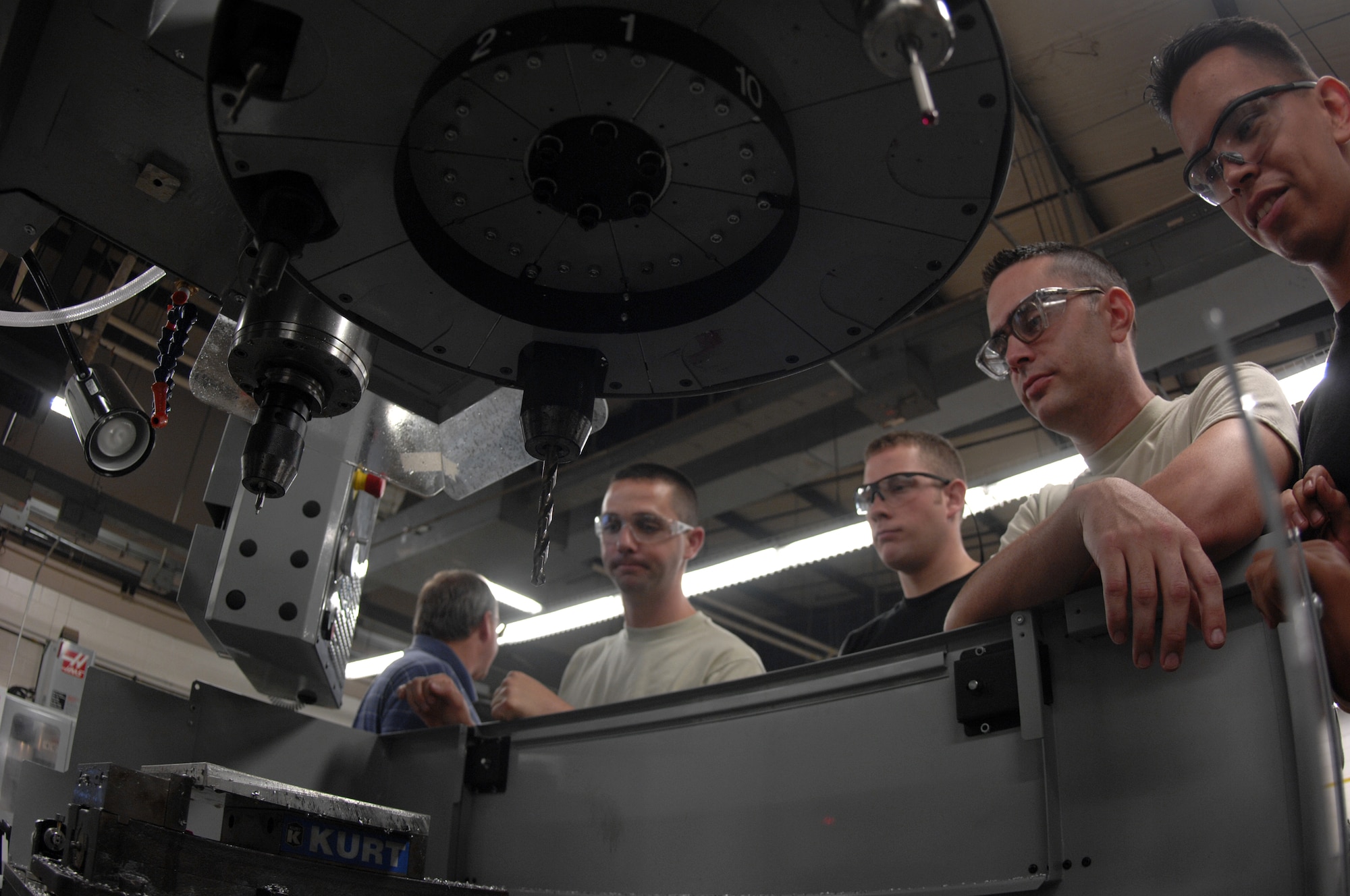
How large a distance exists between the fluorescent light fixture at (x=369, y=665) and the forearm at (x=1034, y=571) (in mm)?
5392

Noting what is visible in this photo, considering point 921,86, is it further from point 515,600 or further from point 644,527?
point 515,600

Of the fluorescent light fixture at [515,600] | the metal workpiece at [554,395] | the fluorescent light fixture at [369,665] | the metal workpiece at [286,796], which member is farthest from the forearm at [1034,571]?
the fluorescent light fixture at [369,665]

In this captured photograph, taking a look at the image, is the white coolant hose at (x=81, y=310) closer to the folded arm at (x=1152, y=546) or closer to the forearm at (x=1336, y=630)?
the folded arm at (x=1152, y=546)

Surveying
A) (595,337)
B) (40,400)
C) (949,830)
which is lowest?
(949,830)

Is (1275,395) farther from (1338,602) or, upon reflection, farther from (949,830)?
(949,830)

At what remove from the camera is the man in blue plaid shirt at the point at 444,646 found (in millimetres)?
1816

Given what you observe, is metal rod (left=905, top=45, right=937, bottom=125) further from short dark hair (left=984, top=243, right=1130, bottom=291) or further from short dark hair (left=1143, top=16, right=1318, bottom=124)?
short dark hair (left=984, top=243, right=1130, bottom=291)

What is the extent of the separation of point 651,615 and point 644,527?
19 cm

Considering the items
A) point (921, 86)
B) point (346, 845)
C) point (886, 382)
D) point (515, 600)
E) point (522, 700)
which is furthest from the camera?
point (515, 600)

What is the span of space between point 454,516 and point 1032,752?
4.09 metres

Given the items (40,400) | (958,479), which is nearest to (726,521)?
(958,479)

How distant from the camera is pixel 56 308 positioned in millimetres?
1091

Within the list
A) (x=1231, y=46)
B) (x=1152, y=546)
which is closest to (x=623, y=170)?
(x=1152, y=546)

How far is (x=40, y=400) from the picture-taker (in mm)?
1722
